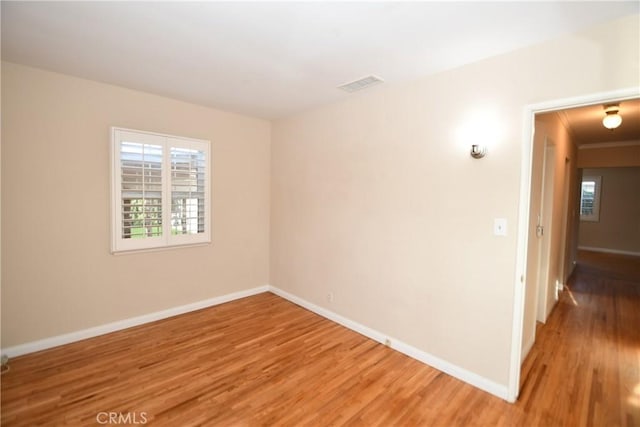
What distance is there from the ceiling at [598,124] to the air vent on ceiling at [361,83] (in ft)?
5.65

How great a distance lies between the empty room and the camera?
203cm

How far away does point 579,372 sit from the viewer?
2691 mm

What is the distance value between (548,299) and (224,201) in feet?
15.1

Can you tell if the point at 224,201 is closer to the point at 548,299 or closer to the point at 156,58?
the point at 156,58

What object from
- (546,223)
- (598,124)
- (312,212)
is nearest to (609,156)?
(598,124)

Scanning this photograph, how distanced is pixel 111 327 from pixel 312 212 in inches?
105

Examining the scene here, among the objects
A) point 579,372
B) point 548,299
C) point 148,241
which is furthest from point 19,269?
point 548,299

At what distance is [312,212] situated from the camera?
3998 mm

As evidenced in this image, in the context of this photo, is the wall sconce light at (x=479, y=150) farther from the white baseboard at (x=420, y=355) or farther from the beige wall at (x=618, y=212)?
the beige wall at (x=618, y=212)

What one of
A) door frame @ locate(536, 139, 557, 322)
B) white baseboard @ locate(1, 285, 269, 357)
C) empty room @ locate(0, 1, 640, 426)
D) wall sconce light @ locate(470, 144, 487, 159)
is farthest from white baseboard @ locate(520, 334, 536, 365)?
white baseboard @ locate(1, 285, 269, 357)

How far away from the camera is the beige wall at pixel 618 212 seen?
25.8 ft

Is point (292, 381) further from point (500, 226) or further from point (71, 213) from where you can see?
point (71, 213)

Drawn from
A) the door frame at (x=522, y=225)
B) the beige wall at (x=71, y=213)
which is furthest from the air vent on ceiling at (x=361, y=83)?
the beige wall at (x=71, y=213)

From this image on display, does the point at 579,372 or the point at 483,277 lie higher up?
the point at 483,277
